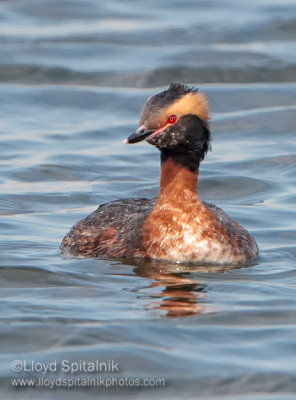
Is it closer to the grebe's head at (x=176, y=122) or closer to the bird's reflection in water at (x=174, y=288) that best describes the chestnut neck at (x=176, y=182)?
the grebe's head at (x=176, y=122)

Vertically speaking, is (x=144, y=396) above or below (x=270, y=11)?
below

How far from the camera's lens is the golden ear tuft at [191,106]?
11.1m

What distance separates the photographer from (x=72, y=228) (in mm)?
12180

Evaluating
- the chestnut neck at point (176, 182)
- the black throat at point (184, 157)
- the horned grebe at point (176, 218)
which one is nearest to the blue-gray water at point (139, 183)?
the horned grebe at point (176, 218)

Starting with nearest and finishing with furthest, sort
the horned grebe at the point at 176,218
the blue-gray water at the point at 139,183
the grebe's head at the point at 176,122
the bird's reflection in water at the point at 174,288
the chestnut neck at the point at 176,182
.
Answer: the blue-gray water at the point at 139,183
the bird's reflection in water at the point at 174,288
the grebe's head at the point at 176,122
the horned grebe at the point at 176,218
the chestnut neck at the point at 176,182

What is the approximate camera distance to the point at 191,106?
36.6 feet

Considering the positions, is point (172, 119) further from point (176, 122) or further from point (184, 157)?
point (184, 157)

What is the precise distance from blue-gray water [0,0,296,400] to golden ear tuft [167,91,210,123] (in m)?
1.44

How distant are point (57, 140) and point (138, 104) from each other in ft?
7.07

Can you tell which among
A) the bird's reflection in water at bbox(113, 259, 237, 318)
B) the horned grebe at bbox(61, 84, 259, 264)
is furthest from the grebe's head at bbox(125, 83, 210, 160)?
the bird's reflection in water at bbox(113, 259, 237, 318)

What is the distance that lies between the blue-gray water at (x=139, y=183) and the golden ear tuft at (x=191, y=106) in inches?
56.6

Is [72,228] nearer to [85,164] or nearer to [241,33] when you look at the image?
[85,164]

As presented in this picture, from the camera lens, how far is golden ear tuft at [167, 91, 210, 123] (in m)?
11.1

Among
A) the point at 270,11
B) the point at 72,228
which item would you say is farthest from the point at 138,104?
the point at 72,228
